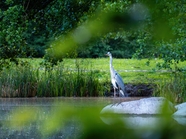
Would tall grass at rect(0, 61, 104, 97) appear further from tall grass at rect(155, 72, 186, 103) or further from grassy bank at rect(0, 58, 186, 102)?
tall grass at rect(155, 72, 186, 103)

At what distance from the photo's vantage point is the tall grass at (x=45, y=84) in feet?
42.8

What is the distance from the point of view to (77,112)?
2.91 feet

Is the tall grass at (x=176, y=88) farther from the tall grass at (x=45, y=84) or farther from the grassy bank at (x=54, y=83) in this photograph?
the tall grass at (x=45, y=84)

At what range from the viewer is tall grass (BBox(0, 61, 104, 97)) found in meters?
13.0

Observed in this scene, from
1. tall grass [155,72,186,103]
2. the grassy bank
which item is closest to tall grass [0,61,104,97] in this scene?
the grassy bank

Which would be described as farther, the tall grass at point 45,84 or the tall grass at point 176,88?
the tall grass at point 45,84

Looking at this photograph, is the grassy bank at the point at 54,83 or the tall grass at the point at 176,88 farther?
the grassy bank at the point at 54,83

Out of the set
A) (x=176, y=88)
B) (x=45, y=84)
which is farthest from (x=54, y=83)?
(x=176, y=88)

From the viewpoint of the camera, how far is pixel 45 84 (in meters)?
13.2

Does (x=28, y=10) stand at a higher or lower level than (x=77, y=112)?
higher

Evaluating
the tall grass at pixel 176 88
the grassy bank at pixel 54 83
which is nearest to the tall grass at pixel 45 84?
the grassy bank at pixel 54 83

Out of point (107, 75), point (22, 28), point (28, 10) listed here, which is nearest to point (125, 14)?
point (28, 10)

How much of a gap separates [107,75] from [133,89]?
5.76 ft

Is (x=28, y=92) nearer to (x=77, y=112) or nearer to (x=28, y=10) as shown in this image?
(x=28, y=10)
